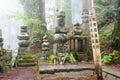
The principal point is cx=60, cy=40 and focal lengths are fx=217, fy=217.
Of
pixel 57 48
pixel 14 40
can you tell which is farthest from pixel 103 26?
pixel 14 40

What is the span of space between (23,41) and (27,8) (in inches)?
230

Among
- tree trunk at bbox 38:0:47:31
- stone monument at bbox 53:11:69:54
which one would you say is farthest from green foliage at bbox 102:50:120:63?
tree trunk at bbox 38:0:47:31

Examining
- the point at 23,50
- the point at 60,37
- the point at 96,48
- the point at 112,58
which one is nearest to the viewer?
the point at 96,48

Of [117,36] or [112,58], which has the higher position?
[117,36]

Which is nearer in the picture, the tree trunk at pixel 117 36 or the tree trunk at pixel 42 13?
the tree trunk at pixel 117 36

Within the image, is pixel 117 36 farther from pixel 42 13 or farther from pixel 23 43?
pixel 42 13

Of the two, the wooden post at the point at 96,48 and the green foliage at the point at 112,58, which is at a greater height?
the wooden post at the point at 96,48

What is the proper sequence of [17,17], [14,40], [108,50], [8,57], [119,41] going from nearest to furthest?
[119,41] → [108,50] → [8,57] → [17,17] → [14,40]

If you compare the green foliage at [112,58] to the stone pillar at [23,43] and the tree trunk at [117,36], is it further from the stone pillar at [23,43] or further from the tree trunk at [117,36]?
the stone pillar at [23,43]

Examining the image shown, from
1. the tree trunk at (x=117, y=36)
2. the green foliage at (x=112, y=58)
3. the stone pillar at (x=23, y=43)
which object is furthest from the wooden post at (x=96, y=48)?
the stone pillar at (x=23, y=43)

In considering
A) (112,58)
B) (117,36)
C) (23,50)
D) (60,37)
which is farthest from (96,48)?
A: (23,50)

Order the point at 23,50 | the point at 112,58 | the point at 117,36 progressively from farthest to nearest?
the point at 23,50 → the point at 117,36 → the point at 112,58

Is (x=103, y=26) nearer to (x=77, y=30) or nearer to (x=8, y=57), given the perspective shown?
(x=77, y=30)

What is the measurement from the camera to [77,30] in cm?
1178
